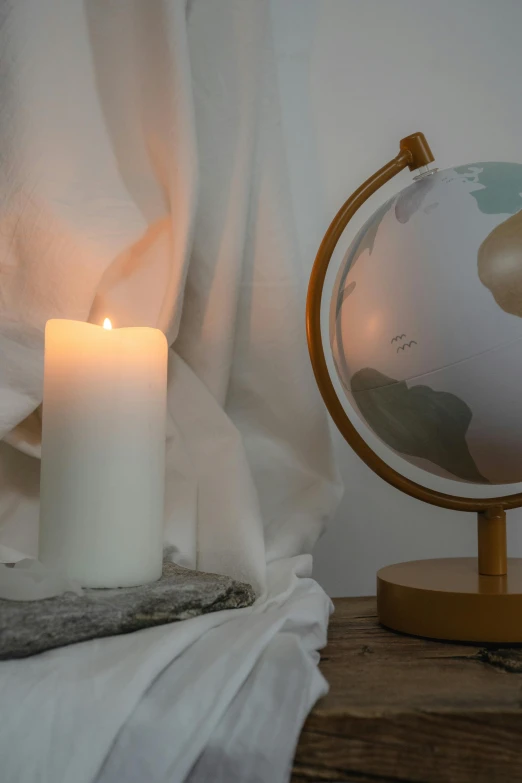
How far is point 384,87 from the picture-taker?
3.21 ft

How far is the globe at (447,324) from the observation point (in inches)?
20.5

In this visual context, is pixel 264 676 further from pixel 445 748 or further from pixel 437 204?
pixel 437 204

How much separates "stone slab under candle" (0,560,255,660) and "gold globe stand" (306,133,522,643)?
0.47 ft

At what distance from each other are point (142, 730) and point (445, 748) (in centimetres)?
18

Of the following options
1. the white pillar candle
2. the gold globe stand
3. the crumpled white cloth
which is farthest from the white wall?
the white pillar candle

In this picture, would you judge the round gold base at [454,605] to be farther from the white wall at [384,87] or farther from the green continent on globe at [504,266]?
the white wall at [384,87]

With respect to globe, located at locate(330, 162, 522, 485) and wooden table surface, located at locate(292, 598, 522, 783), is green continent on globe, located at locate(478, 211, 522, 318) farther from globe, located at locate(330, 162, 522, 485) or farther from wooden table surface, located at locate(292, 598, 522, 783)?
wooden table surface, located at locate(292, 598, 522, 783)

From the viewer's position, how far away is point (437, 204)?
1.85 feet

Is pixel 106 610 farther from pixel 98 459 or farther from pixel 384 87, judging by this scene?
pixel 384 87

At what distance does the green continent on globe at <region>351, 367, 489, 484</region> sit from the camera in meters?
0.54

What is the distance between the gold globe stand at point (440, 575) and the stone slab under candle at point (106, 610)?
5.7 inches

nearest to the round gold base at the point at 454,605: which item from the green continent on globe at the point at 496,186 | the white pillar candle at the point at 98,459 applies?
the white pillar candle at the point at 98,459

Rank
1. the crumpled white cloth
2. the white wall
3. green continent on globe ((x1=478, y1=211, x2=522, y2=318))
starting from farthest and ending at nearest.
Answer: the white wall, the crumpled white cloth, green continent on globe ((x1=478, y1=211, x2=522, y2=318))

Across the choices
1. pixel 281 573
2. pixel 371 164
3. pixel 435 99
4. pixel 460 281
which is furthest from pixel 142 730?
pixel 435 99
